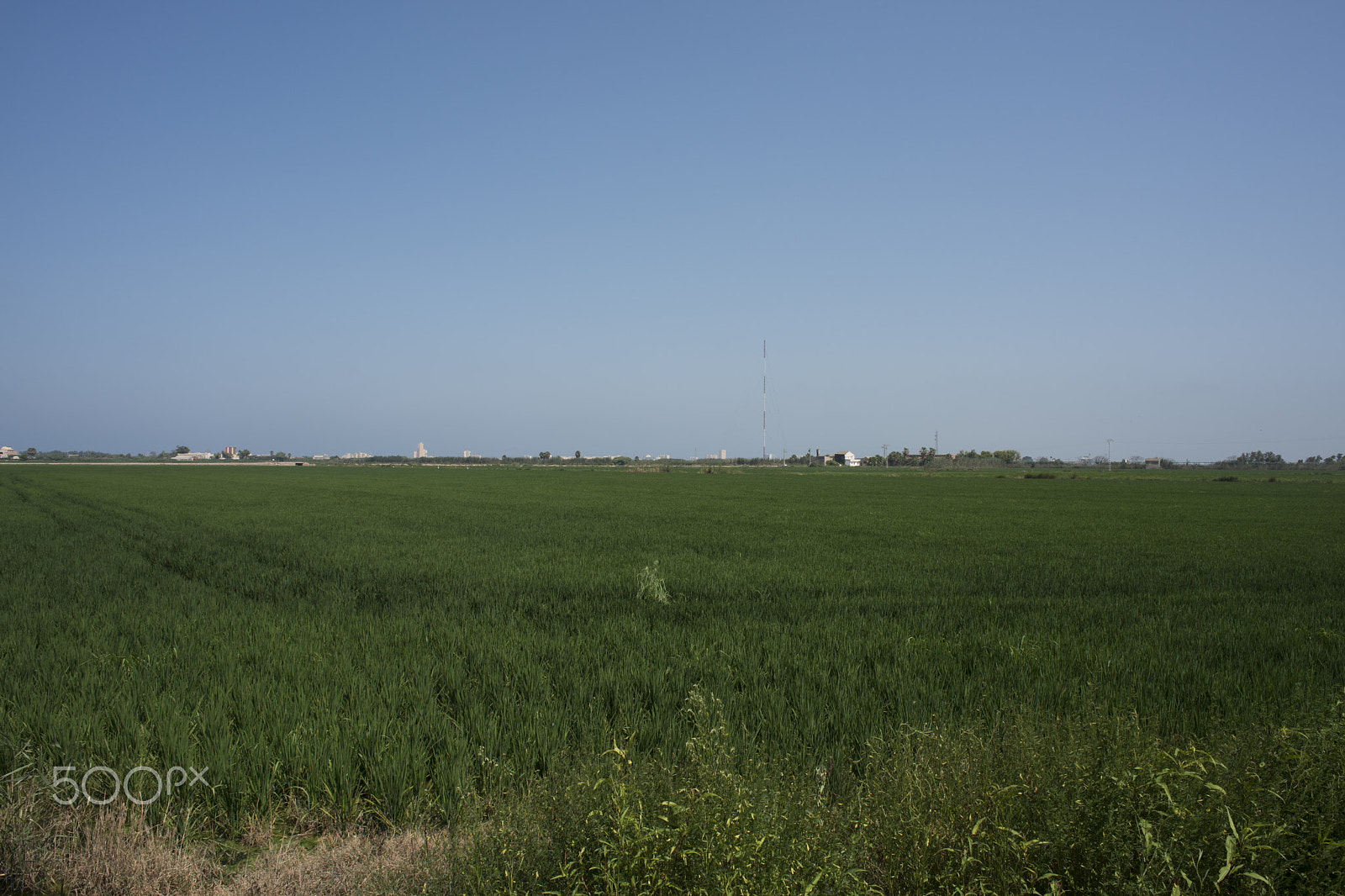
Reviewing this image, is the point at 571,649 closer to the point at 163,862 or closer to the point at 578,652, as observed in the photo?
the point at 578,652

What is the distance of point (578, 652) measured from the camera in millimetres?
7008

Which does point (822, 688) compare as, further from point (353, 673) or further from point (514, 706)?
point (353, 673)

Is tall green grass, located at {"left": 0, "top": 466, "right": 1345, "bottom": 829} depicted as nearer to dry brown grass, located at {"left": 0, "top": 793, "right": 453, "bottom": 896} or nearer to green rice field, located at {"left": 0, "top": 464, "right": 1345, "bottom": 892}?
green rice field, located at {"left": 0, "top": 464, "right": 1345, "bottom": 892}

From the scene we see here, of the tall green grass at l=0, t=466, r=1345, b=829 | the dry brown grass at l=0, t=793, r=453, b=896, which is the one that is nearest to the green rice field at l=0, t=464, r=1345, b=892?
the tall green grass at l=0, t=466, r=1345, b=829

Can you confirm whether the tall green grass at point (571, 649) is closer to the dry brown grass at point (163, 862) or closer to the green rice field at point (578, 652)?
the green rice field at point (578, 652)

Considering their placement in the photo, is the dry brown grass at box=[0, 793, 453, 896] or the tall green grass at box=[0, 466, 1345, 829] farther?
the tall green grass at box=[0, 466, 1345, 829]

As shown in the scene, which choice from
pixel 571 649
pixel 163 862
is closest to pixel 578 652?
pixel 571 649

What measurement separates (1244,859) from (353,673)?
6505 mm

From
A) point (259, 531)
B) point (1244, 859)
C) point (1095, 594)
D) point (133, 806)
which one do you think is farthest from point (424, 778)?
point (259, 531)

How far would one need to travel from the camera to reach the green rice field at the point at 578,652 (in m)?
4.39

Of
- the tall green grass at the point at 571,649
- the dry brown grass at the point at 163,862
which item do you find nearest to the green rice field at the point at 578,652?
the tall green grass at the point at 571,649

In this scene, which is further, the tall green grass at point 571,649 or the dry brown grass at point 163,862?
the tall green grass at point 571,649

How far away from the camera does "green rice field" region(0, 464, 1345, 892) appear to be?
4.39 metres

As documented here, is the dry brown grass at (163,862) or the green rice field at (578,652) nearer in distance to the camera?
the dry brown grass at (163,862)
